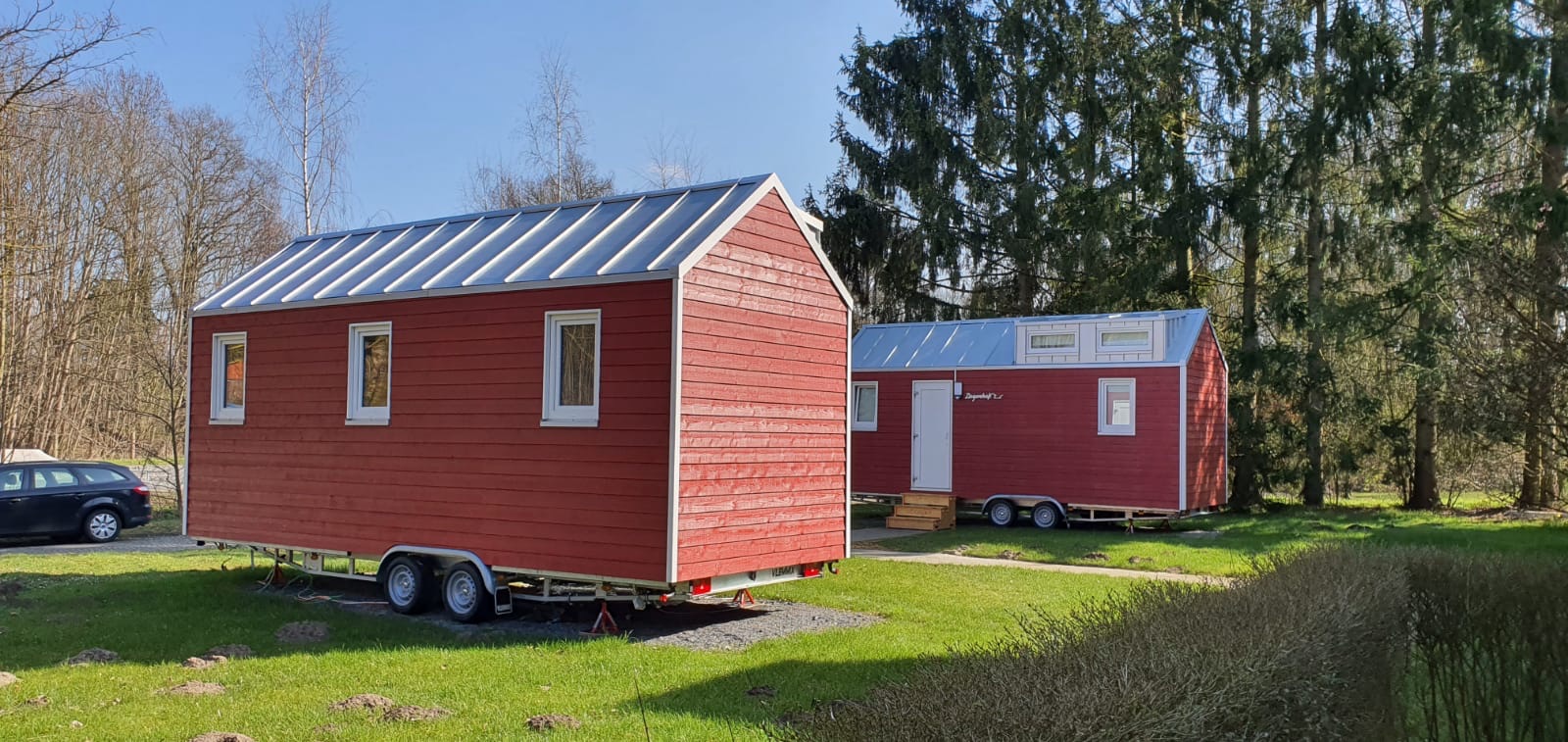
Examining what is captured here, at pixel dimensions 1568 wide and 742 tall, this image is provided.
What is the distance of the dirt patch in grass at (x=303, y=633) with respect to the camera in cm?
977

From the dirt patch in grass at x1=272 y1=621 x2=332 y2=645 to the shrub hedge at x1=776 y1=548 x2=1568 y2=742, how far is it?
22.1 feet

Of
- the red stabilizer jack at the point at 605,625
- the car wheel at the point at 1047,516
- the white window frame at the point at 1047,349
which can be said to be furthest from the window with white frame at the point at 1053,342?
the red stabilizer jack at the point at 605,625

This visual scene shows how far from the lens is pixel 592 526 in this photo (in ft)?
32.1

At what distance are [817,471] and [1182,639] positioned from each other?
7154 millimetres

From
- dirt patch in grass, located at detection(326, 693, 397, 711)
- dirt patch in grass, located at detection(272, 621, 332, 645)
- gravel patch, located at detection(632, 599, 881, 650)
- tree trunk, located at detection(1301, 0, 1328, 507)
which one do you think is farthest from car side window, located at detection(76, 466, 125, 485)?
A: tree trunk, located at detection(1301, 0, 1328, 507)

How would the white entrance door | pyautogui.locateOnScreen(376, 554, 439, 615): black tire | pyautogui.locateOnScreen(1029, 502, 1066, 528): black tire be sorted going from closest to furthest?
pyautogui.locateOnScreen(376, 554, 439, 615): black tire → pyautogui.locateOnScreen(1029, 502, 1066, 528): black tire → the white entrance door

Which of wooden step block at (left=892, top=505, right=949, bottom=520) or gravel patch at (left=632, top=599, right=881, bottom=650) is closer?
gravel patch at (left=632, top=599, right=881, bottom=650)

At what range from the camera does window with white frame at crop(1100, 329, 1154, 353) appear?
62.8 feet

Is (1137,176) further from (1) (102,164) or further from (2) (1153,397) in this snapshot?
(1) (102,164)

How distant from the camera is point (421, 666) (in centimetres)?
854

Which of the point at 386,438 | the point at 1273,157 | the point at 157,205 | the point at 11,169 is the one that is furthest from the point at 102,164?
the point at 1273,157

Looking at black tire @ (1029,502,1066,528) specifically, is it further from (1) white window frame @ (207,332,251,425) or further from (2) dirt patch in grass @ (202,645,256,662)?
(2) dirt patch in grass @ (202,645,256,662)

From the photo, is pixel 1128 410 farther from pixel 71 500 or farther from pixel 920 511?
pixel 71 500

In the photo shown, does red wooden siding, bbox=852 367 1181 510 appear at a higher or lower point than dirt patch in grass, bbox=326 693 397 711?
higher
